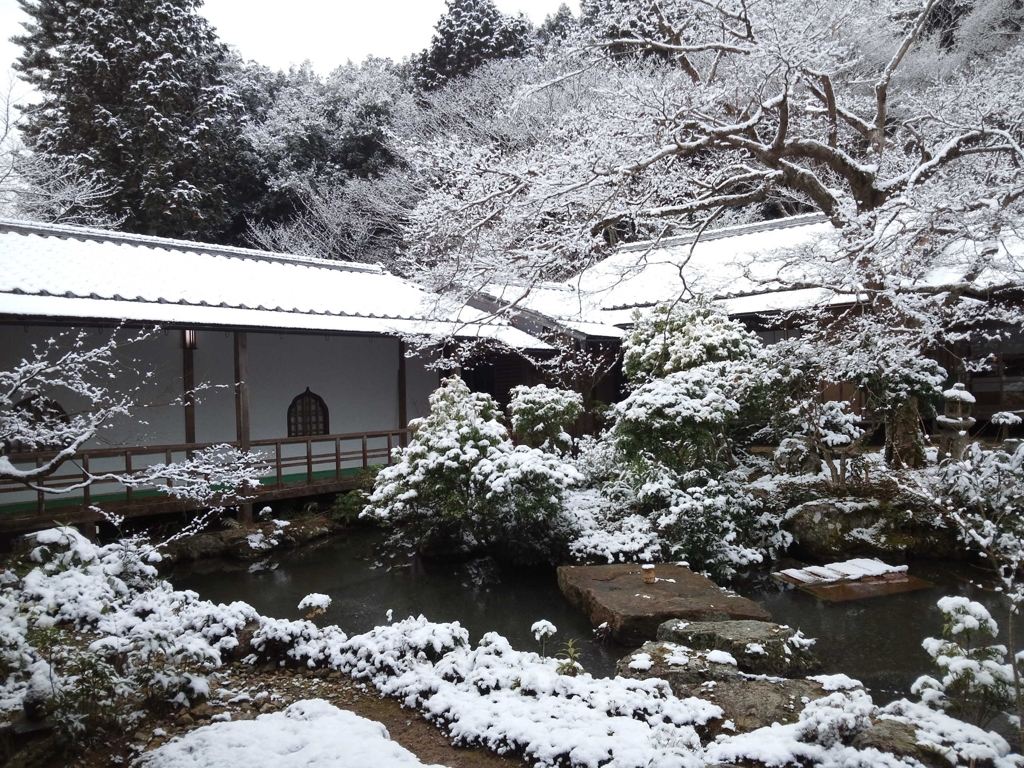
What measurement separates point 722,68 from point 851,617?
8570 mm

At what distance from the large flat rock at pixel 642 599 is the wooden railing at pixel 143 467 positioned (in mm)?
4790

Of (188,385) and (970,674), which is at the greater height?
(188,385)

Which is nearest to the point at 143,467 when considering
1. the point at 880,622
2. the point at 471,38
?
the point at 880,622

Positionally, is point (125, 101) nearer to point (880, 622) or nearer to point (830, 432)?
point (830, 432)

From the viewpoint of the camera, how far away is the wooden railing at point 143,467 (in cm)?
931

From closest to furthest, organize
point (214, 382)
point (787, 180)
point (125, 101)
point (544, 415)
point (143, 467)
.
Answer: point (787, 180), point (544, 415), point (143, 467), point (214, 382), point (125, 101)

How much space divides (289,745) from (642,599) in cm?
405

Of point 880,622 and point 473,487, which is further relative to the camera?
point 473,487

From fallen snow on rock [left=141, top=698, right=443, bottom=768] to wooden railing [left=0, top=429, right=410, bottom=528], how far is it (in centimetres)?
485

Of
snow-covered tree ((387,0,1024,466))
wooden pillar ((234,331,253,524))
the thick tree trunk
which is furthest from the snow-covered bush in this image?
wooden pillar ((234,331,253,524))

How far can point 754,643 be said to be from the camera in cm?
549

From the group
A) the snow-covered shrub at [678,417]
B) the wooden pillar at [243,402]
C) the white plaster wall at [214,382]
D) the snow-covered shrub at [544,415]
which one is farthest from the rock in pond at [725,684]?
the white plaster wall at [214,382]

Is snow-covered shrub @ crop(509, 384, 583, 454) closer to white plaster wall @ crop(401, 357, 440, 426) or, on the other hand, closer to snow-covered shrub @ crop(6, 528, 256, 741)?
→ white plaster wall @ crop(401, 357, 440, 426)

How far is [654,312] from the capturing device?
11.2 m
